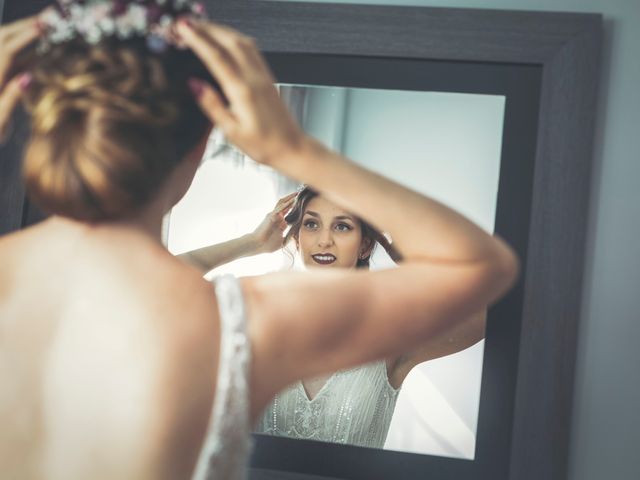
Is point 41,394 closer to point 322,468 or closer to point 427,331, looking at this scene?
point 427,331

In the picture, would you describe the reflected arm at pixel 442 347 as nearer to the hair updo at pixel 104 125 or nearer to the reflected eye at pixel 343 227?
the reflected eye at pixel 343 227

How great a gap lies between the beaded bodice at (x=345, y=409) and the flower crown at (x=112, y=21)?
1120mm

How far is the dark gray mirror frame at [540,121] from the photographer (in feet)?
5.72

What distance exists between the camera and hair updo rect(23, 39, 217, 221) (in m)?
0.74

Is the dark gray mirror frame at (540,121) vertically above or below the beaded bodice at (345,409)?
above

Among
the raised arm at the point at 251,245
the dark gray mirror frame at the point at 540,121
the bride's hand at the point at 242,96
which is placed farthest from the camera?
the raised arm at the point at 251,245

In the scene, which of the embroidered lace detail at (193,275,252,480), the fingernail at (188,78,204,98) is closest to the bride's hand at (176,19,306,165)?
the fingernail at (188,78,204,98)

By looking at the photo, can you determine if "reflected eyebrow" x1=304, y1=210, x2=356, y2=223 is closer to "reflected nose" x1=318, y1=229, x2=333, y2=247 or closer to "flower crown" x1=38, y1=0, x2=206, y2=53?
"reflected nose" x1=318, y1=229, x2=333, y2=247

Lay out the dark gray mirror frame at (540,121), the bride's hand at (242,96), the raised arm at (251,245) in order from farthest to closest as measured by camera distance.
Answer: the raised arm at (251,245), the dark gray mirror frame at (540,121), the bride's hand at (242,96)

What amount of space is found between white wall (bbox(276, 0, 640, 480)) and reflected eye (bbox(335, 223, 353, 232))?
1.70 ft

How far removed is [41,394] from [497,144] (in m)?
1.26

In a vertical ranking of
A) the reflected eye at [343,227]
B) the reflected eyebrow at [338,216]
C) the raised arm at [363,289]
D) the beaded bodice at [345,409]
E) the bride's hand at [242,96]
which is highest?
the reflected eyebrow at [338,216]

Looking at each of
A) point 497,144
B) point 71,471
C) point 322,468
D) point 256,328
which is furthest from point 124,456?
point 497,144

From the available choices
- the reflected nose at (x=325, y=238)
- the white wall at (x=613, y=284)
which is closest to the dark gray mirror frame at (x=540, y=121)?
the white wall at (x=613, y=284)
